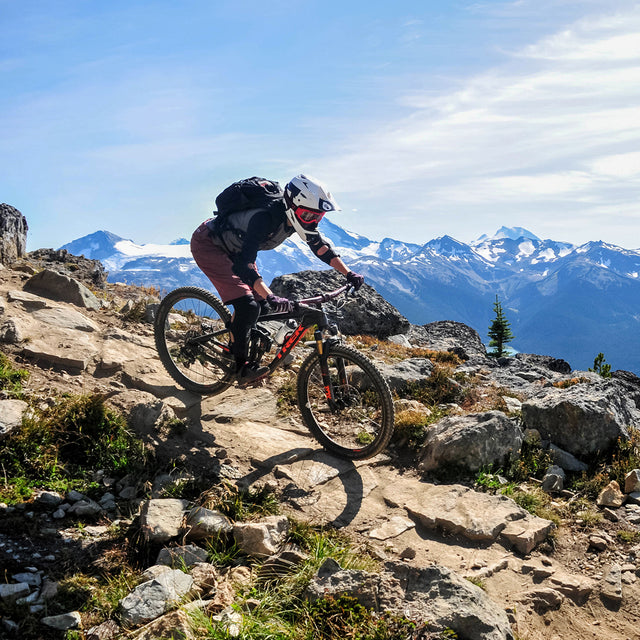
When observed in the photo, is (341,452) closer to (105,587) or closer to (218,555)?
(218,555)

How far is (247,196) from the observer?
7883mm

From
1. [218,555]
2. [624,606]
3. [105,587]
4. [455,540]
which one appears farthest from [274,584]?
[624,606]

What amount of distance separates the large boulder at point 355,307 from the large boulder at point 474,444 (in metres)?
16.8

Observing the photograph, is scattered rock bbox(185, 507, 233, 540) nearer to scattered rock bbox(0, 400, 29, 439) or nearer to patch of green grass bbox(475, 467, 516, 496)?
scattered rock bbox(0, 400, 29, 439)

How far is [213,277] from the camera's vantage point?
8.28 m

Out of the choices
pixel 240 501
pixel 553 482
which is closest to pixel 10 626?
pixel 240 501

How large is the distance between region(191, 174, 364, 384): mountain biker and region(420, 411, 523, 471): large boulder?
2.77m

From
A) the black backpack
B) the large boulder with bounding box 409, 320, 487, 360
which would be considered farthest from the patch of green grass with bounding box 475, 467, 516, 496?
the large boulder with bounding box 409, 320, 487, 360

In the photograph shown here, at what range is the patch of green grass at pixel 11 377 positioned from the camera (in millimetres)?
7270

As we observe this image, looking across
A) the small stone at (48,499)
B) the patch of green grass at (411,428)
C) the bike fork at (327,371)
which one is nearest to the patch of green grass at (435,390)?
the patch of green grass at (411,428)

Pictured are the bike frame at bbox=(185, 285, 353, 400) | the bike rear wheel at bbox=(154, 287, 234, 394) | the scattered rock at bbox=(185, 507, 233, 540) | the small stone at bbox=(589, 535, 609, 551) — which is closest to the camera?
the scattered rock at bbox=(185, 507, 233, 540)

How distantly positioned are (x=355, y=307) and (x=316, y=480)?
18.5m

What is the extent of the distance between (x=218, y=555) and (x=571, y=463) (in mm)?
5764

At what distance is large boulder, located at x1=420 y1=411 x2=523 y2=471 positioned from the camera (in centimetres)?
742
